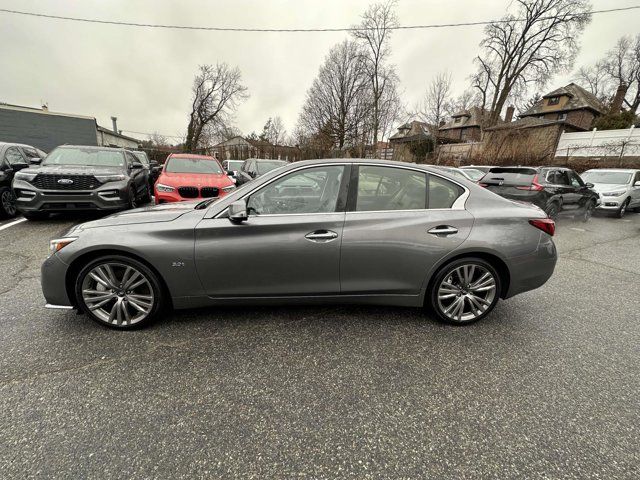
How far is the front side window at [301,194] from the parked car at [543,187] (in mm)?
6288

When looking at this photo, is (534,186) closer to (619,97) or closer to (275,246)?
(275,246)

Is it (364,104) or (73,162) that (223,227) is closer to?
(73,162)

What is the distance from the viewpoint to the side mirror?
2.45 meters

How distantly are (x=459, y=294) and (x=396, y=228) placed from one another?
95 cm

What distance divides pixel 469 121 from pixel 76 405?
5738 centimetres

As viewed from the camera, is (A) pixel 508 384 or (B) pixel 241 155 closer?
(A) pixel 508 384

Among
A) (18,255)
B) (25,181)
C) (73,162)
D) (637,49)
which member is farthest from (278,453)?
(637,49)

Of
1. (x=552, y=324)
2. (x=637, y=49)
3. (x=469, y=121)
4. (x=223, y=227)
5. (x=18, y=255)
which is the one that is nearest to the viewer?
(x=223, y=227)

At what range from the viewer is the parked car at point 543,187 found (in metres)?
7.64

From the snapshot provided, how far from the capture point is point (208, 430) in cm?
176

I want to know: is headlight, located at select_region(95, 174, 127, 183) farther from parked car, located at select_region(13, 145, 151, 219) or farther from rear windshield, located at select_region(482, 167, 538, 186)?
rear windshield, located at select_region(482, 167, 538, 186)

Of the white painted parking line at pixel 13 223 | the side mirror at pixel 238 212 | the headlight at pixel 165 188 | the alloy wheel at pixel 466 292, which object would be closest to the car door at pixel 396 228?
the alloy wheel at pixel 466 292

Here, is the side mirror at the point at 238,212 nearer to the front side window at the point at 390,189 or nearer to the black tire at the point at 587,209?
the front side window at the point at 390,189

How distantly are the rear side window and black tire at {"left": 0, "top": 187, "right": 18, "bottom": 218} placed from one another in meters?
8.39
